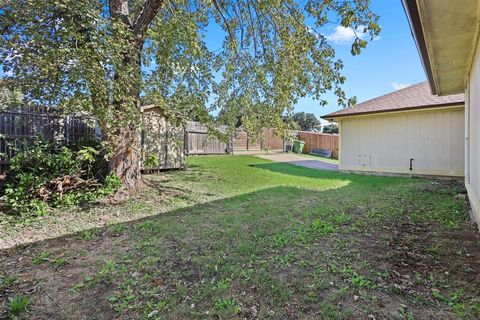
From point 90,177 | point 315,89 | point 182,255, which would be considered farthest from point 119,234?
point 315,89

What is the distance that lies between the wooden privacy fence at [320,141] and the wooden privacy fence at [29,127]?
17282 millimetres

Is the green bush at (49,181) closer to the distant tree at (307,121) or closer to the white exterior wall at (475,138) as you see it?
the white exterior wall at (475,138)

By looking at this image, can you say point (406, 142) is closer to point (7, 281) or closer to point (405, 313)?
point (405, 313)

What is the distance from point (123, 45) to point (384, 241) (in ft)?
15.0

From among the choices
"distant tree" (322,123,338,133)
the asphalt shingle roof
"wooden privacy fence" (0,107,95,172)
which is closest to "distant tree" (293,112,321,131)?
"distant tree" (322,123,338,133)

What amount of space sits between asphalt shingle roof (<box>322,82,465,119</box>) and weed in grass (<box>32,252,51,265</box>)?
979cm

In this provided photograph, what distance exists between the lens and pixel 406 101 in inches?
380

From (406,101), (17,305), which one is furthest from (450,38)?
(406,101)

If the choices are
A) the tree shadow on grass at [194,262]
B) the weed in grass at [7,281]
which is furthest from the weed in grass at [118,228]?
the weed in grass at [7,281]

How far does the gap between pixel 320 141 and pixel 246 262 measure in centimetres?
1898

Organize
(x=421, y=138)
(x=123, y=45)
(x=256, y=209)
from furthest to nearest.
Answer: (x=421, y=138) < (x=256, y=209) < (x=123, y=45)

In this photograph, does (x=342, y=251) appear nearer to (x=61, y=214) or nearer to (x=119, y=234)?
(x=119, y=234)

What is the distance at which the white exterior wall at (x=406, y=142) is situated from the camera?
8484 mm

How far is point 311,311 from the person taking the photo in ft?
6.79
